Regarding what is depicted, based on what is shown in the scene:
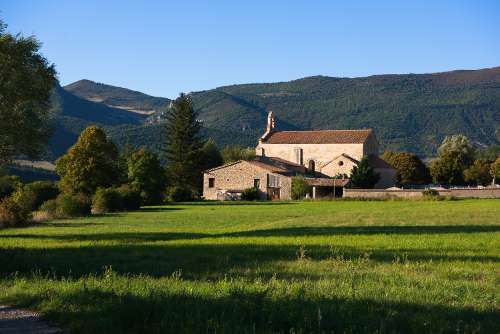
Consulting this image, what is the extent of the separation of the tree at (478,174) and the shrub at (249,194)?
1466 inches

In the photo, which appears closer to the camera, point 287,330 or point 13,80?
point 287,330

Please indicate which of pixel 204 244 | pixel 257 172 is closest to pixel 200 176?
pixel 257 172

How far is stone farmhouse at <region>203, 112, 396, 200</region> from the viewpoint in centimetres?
7750

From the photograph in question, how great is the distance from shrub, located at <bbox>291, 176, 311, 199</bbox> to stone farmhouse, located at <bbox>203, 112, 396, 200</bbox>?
2.87ft

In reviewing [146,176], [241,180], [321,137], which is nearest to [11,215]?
[146,176]

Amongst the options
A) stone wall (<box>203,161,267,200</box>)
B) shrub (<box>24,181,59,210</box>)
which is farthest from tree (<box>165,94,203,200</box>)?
shrub (<box>24,181,59,210</box>)

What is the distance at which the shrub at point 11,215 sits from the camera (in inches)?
1404

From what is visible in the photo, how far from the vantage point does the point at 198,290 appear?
920cm

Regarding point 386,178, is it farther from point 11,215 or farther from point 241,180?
point 11,215

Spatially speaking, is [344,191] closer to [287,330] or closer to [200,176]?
[200,176]

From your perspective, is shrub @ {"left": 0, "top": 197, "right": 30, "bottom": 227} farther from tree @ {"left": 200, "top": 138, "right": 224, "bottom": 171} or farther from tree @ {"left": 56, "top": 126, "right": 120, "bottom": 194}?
tree @ {"left": 200, "top": 138, "right": 224, "bottom": 171}

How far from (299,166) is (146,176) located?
1147 inches

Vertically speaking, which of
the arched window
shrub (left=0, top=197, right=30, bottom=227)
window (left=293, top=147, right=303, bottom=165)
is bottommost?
shrub (left=0, top=197, right=30, bottom=227)

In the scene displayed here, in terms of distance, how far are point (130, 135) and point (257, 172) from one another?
89.1 m
